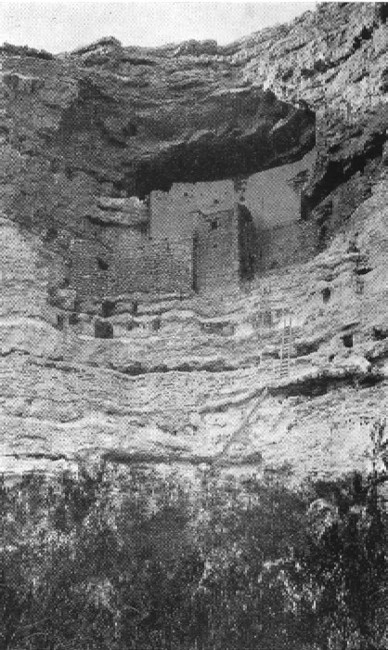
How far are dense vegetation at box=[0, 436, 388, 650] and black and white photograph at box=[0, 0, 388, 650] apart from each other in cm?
4

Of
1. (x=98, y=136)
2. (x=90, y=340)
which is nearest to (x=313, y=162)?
(x=98, y=136)

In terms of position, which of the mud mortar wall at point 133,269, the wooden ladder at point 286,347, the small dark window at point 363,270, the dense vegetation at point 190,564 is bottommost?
the dense vegetation at point 190,564

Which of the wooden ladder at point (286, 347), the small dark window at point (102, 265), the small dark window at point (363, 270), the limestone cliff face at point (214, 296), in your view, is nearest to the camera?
the limestone cliff face at point (214, 296)

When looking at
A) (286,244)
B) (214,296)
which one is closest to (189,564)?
(214,296)

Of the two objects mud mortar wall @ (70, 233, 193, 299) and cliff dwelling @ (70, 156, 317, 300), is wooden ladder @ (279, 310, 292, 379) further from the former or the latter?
mud mortar wall @ (70, 233, 193, 299)

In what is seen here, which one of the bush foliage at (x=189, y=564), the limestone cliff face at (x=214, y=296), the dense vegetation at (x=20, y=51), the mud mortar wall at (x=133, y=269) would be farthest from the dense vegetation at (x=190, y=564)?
the dense vegetation at (x=20, y=51)

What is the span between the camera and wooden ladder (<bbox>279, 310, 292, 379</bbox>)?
19.5 metres

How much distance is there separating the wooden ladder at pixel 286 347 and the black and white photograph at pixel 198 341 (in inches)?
1.7

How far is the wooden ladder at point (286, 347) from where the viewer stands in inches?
769

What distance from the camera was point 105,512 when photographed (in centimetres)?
1780

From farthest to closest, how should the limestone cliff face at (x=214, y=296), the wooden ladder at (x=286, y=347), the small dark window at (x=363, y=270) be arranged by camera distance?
the small dark window at (x=363, y=270)
the wooden ladder at (x=286, y=347)
the limestone cliff face at (x=214, y=296)

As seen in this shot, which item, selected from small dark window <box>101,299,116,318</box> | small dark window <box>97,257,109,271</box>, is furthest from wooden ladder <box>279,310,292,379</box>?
small dark window <box>97,257,109,271</box>

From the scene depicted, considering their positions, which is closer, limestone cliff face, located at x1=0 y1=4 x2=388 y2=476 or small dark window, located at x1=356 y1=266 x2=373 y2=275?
limestone cliff face, located at x1=0 y1=4 x2=388 y2=476

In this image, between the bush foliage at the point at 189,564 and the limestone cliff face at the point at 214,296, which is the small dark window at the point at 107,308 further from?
the bush foliage at the point at 189,564
